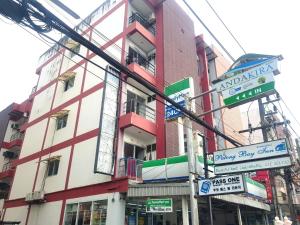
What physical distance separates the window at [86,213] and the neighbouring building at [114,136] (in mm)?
63

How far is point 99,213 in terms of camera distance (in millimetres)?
16000

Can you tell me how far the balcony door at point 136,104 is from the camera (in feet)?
65.4

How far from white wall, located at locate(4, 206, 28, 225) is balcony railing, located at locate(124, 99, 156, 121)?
1221 centimetres

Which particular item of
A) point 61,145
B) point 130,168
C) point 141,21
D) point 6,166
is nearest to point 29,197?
point 61,145

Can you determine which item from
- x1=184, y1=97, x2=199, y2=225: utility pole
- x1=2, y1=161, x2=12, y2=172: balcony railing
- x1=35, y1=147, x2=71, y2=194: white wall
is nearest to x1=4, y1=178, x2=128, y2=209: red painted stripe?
x1=35, y1=147, x2=71, y2=194: white wall

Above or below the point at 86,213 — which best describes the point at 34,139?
above

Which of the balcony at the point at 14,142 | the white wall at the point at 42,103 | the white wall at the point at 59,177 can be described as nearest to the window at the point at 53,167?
the white wall at the point at 59,177

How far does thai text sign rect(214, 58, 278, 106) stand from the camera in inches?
383

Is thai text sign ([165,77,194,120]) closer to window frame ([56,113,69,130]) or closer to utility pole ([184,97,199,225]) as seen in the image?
utility pole ([184,97,199,225])

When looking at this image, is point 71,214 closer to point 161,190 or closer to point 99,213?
point 99,213

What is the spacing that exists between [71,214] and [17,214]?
8.11 m

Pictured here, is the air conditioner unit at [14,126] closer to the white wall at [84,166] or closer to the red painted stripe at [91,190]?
the red painted stripe at [91,190]

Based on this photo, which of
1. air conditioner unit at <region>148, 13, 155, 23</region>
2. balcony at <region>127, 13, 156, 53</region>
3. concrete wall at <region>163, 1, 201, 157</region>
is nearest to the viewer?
concrete wall at <region>163, 1, 201, 157</region>

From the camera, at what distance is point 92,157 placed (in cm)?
1811
